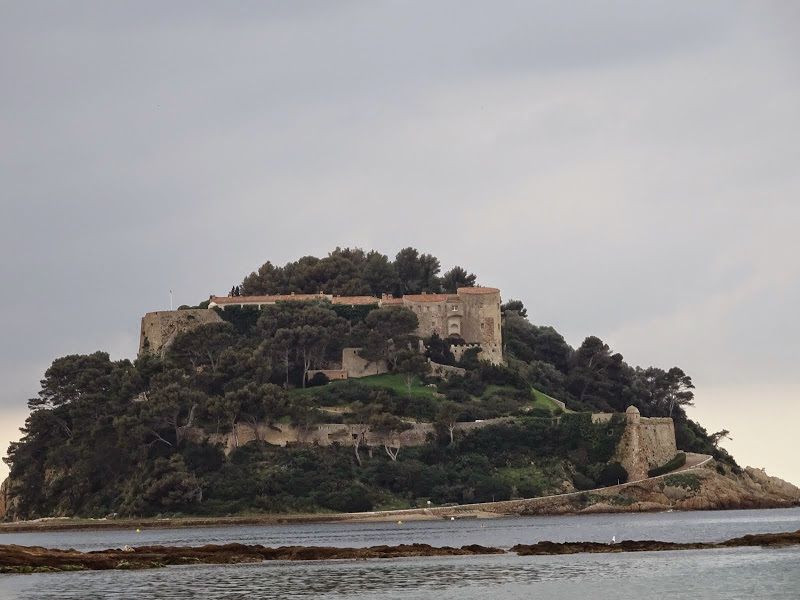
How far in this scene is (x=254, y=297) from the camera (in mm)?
103312

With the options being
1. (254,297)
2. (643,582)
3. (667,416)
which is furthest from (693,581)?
(254,297)

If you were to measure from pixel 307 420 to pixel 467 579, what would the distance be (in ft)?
145

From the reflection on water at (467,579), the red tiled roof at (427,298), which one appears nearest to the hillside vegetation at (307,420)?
the red tiled roof at (427,298)

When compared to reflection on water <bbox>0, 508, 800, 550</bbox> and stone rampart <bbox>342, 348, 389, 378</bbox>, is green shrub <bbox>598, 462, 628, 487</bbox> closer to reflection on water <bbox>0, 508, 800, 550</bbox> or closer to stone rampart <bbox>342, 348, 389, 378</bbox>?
reflection on water <bbox>0, 508, 800, 550</bbox>

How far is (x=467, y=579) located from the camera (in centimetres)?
4359

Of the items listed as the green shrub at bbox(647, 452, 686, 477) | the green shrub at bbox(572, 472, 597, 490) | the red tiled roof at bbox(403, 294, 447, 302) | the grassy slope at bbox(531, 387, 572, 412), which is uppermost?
the red tiled roof at bbox(403, 294, 447, 302)

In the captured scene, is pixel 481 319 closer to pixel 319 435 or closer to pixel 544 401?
pixel 544 401

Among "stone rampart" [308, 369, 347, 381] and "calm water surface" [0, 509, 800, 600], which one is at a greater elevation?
"stone rampart" [308, 369, 347, 381]

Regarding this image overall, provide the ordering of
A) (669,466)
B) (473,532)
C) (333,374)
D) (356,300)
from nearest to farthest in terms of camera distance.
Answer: (473,532) → (669,466) → (333,374) → (356,300)

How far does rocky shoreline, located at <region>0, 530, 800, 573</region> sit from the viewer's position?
48438mm

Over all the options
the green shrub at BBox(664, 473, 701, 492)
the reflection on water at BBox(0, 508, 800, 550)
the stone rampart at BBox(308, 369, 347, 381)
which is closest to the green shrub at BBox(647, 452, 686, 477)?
the green shrub at BBox(664, 473, 701, 492)

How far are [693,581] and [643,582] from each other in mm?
1322

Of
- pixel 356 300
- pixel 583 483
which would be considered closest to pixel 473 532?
pixel 583 483

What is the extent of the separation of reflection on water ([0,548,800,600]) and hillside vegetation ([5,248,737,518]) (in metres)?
34.1
